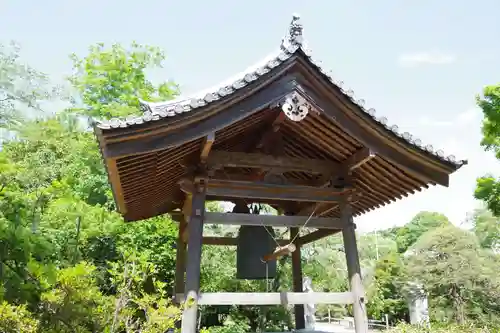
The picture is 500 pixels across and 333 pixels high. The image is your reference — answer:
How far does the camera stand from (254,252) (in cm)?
552

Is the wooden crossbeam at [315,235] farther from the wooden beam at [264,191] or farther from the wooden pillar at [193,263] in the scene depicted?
the wooden pillar at [193,263]

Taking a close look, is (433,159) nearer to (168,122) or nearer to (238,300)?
(238,300)

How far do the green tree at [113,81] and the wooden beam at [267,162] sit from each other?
15.3 metres

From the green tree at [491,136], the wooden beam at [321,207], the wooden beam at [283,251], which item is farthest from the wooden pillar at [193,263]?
the green tree at [491,136]

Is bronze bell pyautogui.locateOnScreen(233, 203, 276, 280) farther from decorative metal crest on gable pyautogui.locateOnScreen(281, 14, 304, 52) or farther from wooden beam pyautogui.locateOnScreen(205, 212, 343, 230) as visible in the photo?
decorative metal crest on gable pyautogui.locateOnScreen(281, 14, 304, 52)

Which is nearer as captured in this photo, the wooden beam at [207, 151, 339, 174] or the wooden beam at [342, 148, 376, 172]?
the wooden beam at [342, 148, 376, 172]

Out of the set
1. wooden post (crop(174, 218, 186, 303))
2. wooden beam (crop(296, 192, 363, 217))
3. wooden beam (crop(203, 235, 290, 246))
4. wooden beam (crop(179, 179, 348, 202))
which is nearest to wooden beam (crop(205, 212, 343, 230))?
wooden beam (crop(179, 179, 348, 202))

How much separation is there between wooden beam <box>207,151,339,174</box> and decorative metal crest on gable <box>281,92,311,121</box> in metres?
0.86

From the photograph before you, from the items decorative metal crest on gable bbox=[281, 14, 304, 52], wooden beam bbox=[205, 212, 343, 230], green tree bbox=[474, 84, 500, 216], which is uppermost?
green tree bbox=[474, 84, 500, 216]

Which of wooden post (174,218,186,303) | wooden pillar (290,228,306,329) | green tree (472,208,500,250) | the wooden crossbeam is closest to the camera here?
the wooden crossbeam

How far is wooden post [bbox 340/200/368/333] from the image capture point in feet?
14.6

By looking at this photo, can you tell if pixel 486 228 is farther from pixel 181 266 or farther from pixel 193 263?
pixel 193 263

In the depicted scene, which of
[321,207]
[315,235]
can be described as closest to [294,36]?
[321,207]

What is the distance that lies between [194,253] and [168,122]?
58.7 inches
